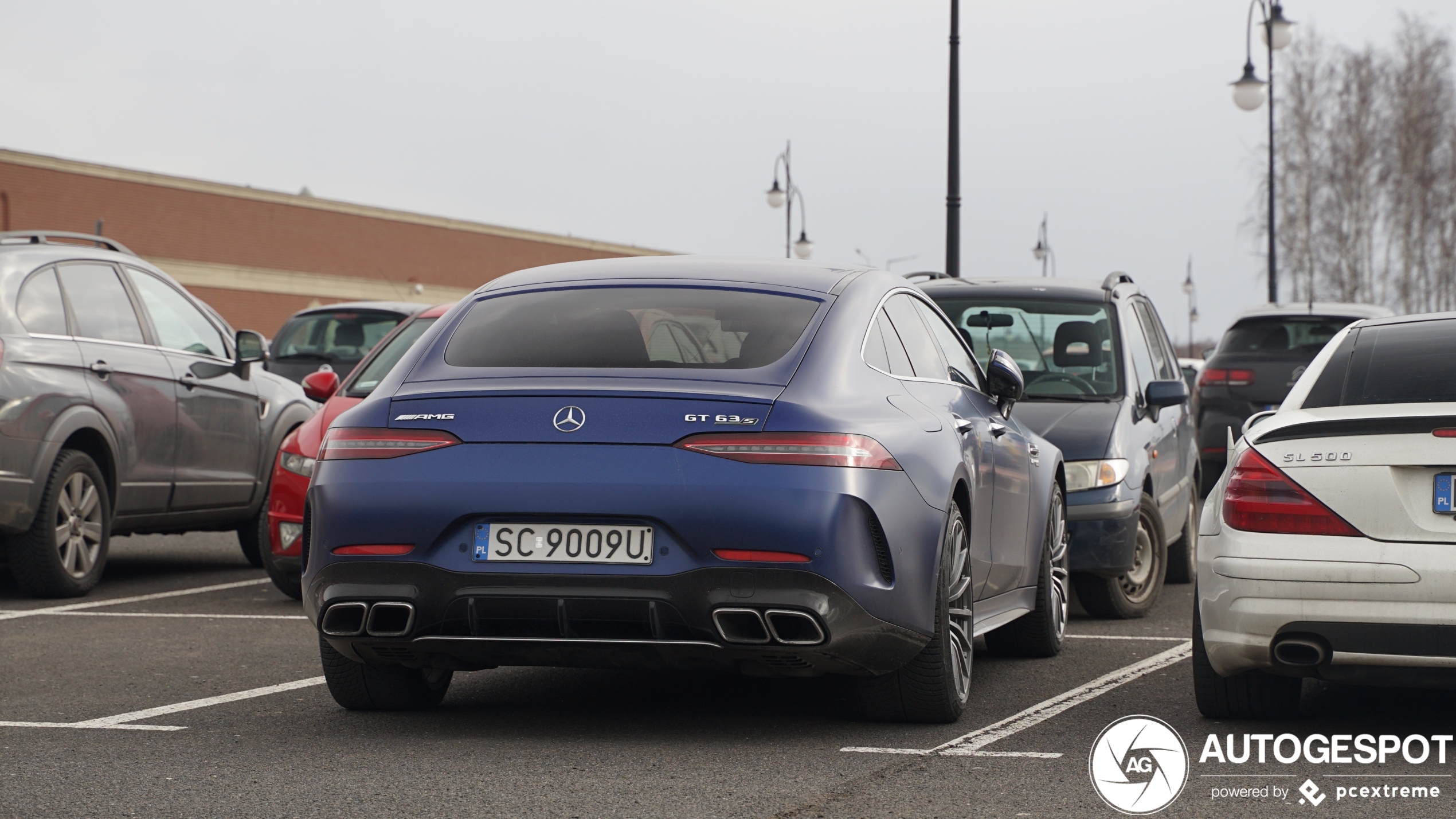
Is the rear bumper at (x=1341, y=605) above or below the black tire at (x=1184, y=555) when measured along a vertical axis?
above

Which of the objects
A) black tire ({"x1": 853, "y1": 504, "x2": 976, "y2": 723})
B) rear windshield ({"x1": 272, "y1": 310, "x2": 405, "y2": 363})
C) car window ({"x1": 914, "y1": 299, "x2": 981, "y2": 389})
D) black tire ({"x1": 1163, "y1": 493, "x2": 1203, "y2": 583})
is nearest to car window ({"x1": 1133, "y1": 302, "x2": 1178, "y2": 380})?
black tire ({"x1": 1163, "y1": 493, "x2": 1203, "y2": 583})

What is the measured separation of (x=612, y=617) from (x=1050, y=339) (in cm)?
548

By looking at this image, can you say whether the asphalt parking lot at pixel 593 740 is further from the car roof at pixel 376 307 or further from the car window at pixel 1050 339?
the car roof at pixel 376 307

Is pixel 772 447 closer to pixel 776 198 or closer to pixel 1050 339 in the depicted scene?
pixel 1050 339

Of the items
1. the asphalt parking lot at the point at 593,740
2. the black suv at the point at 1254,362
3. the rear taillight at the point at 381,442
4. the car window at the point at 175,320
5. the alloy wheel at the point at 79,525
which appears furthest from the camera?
the black suv at the point at 1254,362

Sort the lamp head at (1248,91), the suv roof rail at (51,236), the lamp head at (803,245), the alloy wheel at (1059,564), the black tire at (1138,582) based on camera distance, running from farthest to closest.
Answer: the lamp head at (803,245) < the lamp head at (1248,91) < the suv roof rail at (51,236) < the black tire at (1138,582) < the alloy wheel at (1059,564)

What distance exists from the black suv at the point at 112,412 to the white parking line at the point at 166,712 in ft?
11.1

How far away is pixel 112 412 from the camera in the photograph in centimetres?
1045

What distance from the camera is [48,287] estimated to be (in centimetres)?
1028

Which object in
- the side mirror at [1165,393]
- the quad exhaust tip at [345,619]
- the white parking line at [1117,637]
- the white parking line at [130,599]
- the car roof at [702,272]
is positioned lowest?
the white parking line at [130,599]

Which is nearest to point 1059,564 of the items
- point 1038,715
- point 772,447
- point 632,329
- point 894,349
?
point 1038,715

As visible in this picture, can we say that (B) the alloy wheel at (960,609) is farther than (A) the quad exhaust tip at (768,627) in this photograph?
Yes

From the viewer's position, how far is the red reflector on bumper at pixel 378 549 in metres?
5.46

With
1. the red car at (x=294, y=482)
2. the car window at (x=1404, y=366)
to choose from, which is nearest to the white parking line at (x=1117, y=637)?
the car window at (x=1404, y=366)
